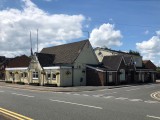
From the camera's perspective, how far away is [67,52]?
50750mm

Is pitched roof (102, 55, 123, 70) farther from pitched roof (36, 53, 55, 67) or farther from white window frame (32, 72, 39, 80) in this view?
white window frame (32, 72, 39, 80)

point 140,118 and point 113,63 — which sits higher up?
point 113,63

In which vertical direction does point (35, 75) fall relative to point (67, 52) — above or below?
below

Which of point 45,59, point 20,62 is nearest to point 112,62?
point 45,59

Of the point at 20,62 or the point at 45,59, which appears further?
the point at 20,62

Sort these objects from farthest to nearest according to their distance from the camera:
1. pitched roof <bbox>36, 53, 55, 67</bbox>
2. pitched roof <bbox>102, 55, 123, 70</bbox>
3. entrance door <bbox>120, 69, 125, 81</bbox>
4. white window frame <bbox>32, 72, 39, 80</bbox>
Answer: entrance door <bbox>120, 69, 125, 81</bbox> → pitched roof <bbox>102, 55, 123, 70</bbox> → white window frame <bbox>32, 72, 39, 80</bbox> → pitched roof <bbox>36, 53, 55, 67</bbox>

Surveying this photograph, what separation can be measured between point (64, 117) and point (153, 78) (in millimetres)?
53710

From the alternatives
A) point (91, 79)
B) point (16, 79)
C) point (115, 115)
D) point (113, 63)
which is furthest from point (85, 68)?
point (115, 115)

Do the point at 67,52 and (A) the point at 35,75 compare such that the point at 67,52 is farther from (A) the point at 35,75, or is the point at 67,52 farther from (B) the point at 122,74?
(B) the point at 122,74

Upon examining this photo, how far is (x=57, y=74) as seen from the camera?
43.8 meters

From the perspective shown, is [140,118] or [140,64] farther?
[140,64]

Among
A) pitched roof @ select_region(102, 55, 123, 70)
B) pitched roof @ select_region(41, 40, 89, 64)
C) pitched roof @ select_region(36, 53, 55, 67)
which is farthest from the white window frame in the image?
pitched roof @ select_region(102, 55, 123, 70)

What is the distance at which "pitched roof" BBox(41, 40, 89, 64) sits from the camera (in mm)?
48188

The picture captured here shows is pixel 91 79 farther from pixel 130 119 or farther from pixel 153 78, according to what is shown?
pixel 130 119
